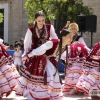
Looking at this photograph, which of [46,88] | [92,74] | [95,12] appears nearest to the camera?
[46,88]

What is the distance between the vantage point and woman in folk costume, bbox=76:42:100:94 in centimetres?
695

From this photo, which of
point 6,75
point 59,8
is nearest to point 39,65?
point 6,75

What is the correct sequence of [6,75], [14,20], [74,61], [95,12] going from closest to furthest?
[6,75] < [74,61] < [95,12] < [14,20]

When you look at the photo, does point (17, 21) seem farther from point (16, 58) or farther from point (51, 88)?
point (51, 88)

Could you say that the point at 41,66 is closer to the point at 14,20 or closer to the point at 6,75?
the point at 6,75

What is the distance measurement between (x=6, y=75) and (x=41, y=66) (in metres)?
1.05

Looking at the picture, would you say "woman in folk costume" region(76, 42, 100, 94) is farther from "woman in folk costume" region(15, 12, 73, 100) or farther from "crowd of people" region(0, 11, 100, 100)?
"woman in folk costume" region(15, 12, 73, 100)

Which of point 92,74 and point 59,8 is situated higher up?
point 59,8

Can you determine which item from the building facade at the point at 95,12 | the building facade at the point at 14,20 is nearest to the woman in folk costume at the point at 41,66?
the building facade at the point at 95,12

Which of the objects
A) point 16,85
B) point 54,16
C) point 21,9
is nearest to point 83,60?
point 16,85

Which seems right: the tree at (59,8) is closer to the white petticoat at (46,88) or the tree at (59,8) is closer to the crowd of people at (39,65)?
the crowd of people at (39,65)

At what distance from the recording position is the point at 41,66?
600 cm

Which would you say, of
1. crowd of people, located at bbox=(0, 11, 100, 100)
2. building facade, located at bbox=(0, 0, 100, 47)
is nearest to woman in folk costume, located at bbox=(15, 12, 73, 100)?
crowd of people, located at bbox=(0, 11, 100, 100)

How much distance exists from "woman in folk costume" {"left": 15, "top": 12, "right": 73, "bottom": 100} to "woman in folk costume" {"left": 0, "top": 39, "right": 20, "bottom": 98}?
1.92ft
